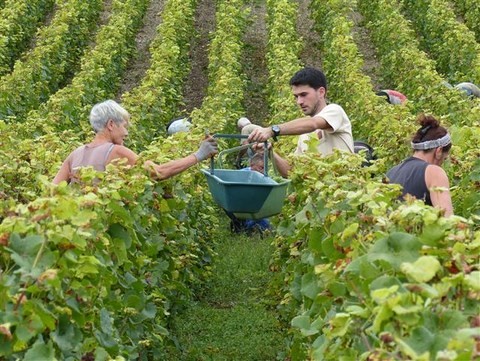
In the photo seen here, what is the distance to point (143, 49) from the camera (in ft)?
65.4

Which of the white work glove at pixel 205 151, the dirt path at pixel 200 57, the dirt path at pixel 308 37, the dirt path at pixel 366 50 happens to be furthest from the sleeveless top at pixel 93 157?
the dirt path at pixel 308 37

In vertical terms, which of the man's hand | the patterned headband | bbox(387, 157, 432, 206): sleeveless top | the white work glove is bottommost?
the white work glove

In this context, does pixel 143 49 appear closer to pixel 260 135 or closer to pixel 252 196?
pixel 252 196

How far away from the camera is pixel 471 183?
6.16 m

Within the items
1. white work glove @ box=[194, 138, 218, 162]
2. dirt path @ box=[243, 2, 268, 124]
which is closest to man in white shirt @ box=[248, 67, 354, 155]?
white work glove @ box=[194, 138, 218, 162]

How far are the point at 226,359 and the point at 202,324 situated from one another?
0.89 meters

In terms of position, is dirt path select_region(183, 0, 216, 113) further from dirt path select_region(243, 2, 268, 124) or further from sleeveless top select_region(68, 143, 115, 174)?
sleeveless top select_region(68, 143, 115, 174)

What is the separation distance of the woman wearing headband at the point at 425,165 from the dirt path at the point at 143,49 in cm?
1215

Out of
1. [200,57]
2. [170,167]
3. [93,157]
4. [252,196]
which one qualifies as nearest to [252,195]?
[252,196]

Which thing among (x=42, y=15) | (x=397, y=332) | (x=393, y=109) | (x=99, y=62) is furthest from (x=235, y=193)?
(x=42, y=15)

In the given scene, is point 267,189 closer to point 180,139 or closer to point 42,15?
point 180,139

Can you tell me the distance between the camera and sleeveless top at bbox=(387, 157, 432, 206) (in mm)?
5301

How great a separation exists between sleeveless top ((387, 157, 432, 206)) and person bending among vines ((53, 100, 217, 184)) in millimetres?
1257

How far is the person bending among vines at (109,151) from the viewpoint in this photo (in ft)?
19.6
